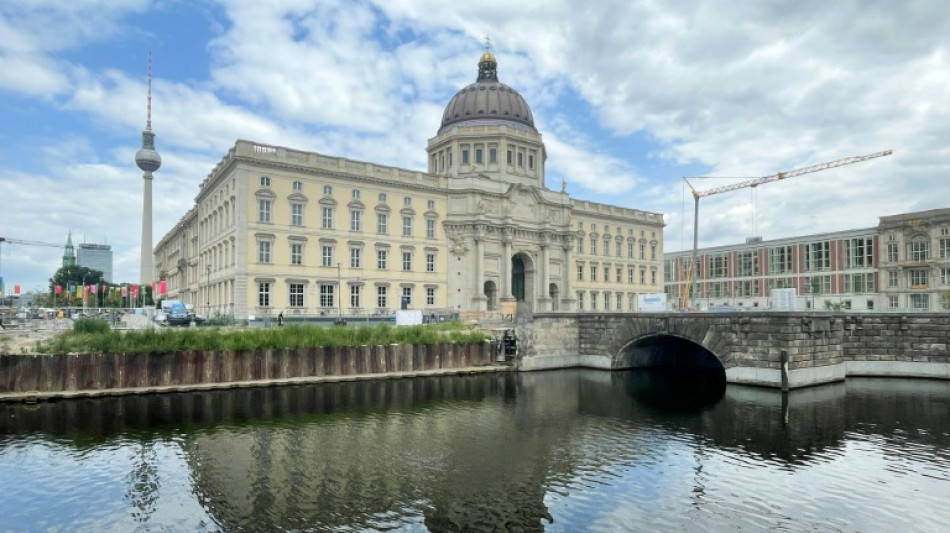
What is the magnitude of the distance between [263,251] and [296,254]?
11.2ft

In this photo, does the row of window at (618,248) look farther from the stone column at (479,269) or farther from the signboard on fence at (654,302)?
the signboard on fence at (654,302)

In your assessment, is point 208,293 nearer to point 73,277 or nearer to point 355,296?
point 355,296

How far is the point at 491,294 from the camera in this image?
77.7m

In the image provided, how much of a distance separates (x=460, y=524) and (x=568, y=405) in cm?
1895

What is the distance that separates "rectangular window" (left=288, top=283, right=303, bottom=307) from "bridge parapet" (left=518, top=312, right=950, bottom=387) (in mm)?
25483

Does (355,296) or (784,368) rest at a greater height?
(355,296)

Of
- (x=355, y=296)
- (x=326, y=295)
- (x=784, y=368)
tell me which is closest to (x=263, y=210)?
(x=326, y=295)

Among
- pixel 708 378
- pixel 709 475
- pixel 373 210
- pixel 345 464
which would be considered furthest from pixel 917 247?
pixel 345 464

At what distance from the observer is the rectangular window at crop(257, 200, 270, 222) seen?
59.9 meters

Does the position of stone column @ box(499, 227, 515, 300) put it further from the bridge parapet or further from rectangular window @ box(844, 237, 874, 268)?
Result: rectangular window @ box(844, 237, 874, 268)

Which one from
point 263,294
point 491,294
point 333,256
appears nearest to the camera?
point 263,294

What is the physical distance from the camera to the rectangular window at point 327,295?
63.7 m

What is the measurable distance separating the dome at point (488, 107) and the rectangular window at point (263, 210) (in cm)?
3647

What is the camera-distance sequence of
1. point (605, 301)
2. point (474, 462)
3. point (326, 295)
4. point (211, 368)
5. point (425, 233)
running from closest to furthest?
point (474, 462) < point (211, 368) < point (326, 295) < point (425, 233) < point (605, 301)
